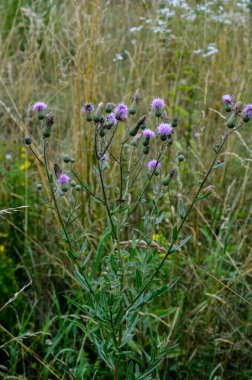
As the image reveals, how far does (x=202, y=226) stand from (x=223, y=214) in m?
0.19

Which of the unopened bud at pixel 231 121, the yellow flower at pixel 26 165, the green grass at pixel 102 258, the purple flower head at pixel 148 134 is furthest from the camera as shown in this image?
the yellow flower at pixel 26 165

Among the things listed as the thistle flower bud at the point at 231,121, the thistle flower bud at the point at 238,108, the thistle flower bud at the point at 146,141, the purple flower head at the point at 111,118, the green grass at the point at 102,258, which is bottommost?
the green grass at the point at 102,258

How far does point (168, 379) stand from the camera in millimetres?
2012

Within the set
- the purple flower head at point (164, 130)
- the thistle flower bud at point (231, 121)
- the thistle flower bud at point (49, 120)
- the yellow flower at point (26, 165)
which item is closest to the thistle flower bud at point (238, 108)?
the thistle flower bud at point (231, 121)

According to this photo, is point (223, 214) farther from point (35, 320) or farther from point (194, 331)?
point (35, 320)

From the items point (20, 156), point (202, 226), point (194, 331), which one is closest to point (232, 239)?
point (202, 226)

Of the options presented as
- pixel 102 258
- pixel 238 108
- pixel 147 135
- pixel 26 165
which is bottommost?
pixel 26 165

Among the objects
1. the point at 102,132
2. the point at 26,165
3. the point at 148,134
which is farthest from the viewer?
the point at 26,165

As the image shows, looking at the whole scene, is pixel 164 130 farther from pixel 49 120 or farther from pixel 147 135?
pixel 49 120

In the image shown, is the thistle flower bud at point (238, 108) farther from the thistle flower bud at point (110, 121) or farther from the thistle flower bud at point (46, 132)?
the thistle flower bud at point (46, 132)

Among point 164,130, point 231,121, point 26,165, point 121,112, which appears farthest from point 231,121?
point 26,165

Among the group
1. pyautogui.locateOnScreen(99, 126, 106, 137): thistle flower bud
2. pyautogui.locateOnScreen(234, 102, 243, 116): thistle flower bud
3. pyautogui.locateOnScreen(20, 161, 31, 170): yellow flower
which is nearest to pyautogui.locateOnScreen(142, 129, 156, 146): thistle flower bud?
Result: pyautogui.locateOnScreen(99, 126, 106, 137): thistle flower bud

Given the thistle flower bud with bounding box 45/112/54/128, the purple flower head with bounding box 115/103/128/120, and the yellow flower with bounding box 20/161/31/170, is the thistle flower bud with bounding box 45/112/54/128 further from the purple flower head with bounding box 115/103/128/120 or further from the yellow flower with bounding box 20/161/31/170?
the yellow flower with bounding box 20/161/31/170

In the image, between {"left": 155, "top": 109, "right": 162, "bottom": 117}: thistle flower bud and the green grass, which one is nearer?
{"left": 155, "top": 109, "right": 162, "bottom": 117}: thistle flower bud
